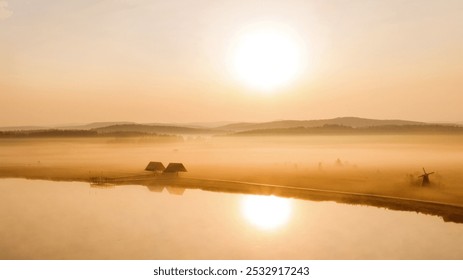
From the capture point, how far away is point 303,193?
5223 millimetres

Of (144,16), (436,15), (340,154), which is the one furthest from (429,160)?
(144,16)

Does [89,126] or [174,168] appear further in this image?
[174,168]

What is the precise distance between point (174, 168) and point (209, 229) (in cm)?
143

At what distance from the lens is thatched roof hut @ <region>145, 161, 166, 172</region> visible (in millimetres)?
5402

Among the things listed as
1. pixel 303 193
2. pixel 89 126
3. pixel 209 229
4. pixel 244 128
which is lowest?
pixel 209 229

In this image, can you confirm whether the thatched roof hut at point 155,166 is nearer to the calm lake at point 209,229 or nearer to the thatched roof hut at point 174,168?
the thatched roof hut at point 174,168

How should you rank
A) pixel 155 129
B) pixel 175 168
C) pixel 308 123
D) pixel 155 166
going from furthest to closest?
1. pixel 175 168
2. pixel 155 166
3. pixel 155 129
4. pixel 308 123

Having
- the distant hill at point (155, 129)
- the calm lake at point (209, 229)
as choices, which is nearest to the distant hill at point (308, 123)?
the distant hill at point (155, 129)

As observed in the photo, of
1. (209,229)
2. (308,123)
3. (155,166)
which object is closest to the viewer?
(209,229)

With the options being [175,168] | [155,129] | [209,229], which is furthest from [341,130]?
[155,129]

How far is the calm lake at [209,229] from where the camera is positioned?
13.4ft

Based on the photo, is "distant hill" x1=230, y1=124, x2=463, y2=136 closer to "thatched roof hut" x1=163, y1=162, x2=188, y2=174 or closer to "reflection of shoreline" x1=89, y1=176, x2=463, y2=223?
"reflection of shoreline" x1=89, y1=176, x2=463, y2=223

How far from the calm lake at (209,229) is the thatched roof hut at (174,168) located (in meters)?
0.46

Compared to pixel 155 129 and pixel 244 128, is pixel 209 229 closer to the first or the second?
pixel 244 128
